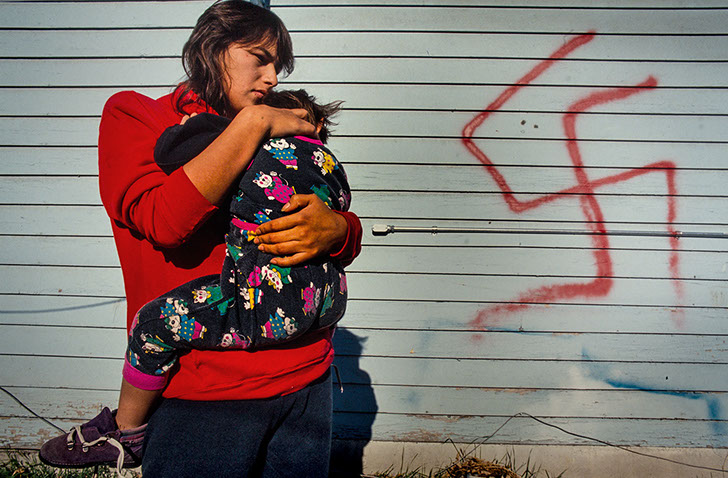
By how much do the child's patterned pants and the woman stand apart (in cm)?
5

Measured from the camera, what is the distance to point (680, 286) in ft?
9.88

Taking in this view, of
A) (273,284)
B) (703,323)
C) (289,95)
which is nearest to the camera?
(273,284)

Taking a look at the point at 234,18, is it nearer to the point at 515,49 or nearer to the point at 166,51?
the point at 166,51

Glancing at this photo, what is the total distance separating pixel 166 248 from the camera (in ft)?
4.01

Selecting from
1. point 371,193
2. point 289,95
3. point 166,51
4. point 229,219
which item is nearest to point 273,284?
point 229,219

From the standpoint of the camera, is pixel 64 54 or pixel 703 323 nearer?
pixel 64 54

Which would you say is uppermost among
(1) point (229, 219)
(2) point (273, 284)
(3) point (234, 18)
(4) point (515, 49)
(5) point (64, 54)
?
(4) point (515, 49)

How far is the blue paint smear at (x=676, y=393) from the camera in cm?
307

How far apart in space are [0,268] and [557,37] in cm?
359

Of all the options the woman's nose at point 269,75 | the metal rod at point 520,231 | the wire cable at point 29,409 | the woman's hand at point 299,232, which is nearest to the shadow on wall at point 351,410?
the metal rod at point 520,231

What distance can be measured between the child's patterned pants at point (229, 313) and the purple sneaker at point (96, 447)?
0.58ft

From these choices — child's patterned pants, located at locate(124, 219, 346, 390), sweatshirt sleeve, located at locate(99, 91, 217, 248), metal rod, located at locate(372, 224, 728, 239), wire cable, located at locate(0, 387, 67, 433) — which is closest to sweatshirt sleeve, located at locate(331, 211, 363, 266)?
child's patterned pants, located at locate(124, 219, 346, 390)

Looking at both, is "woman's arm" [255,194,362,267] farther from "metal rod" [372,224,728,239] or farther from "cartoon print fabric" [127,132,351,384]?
"metal rod" [372,224,728,239]

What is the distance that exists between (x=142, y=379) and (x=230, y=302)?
299 mm
